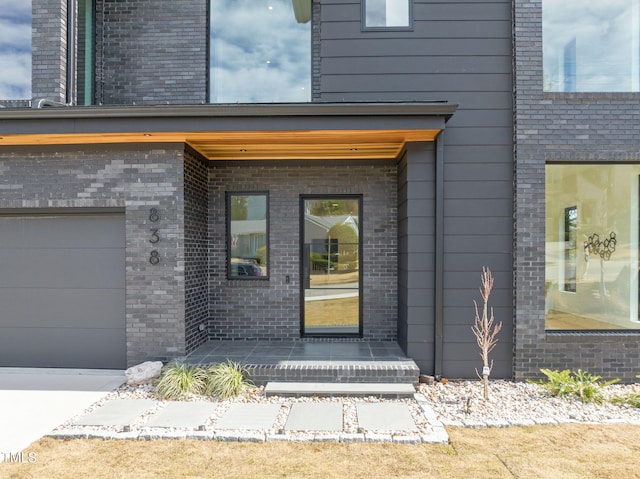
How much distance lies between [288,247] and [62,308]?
331 cm

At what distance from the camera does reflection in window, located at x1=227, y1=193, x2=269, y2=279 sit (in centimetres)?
668

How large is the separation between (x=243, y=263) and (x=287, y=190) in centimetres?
136

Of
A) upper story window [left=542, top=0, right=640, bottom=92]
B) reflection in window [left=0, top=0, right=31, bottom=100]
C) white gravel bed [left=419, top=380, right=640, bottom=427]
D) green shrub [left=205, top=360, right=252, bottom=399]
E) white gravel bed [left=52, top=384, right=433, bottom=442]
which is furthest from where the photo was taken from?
reflection in window [left=0, top=0, right=31, bottom=100]

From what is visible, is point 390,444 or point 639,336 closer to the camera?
point 390,444

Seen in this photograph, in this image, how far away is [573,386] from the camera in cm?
488

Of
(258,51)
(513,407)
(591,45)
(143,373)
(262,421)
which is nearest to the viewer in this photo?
(262,421)

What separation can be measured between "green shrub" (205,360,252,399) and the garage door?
161cm

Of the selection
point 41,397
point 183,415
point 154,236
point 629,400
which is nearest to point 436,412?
point 629,400

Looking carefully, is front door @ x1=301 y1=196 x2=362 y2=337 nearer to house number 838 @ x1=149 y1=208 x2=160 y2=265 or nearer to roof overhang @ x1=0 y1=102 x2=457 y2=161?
roof overhang @ x1=0 y1=102 x2=457 y2=161

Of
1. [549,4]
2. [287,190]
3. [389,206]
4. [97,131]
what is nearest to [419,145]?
[389,206]

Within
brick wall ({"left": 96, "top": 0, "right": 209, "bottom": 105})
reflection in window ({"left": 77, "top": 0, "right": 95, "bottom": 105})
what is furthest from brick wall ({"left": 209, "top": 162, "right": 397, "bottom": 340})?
reflection in window ({"left": 77, "top": 0, "right": 95, "bottom": 105})

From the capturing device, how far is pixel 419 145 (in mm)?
5496

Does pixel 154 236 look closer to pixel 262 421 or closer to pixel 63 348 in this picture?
pixel 63 348

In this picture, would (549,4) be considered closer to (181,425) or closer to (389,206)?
(389,206)
